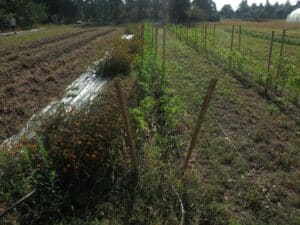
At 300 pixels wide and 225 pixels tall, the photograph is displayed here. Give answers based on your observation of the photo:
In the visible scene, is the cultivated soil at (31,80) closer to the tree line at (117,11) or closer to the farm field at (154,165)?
the farm field at (154,165)

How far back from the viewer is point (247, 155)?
5172 mm

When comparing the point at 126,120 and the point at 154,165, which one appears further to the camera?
the point at 154,165

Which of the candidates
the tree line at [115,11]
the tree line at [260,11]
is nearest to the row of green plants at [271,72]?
the tree line at [115,11]

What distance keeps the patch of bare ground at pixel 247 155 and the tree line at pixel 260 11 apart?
325 ft

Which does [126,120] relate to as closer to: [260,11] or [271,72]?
[271,72]

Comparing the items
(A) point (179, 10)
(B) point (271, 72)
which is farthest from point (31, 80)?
(A) point (179, 10)

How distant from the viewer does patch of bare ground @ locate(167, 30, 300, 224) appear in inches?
157

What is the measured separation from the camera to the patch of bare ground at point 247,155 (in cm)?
398

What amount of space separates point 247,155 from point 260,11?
119 metres

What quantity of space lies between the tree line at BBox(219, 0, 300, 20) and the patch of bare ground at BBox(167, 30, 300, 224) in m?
99.1

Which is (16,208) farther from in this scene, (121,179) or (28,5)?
(28,5)

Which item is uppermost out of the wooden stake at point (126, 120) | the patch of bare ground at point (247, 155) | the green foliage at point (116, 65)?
the wooden stake at point (126, 120)

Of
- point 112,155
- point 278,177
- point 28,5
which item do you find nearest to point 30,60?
point 112,155

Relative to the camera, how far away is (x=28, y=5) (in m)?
37.8
